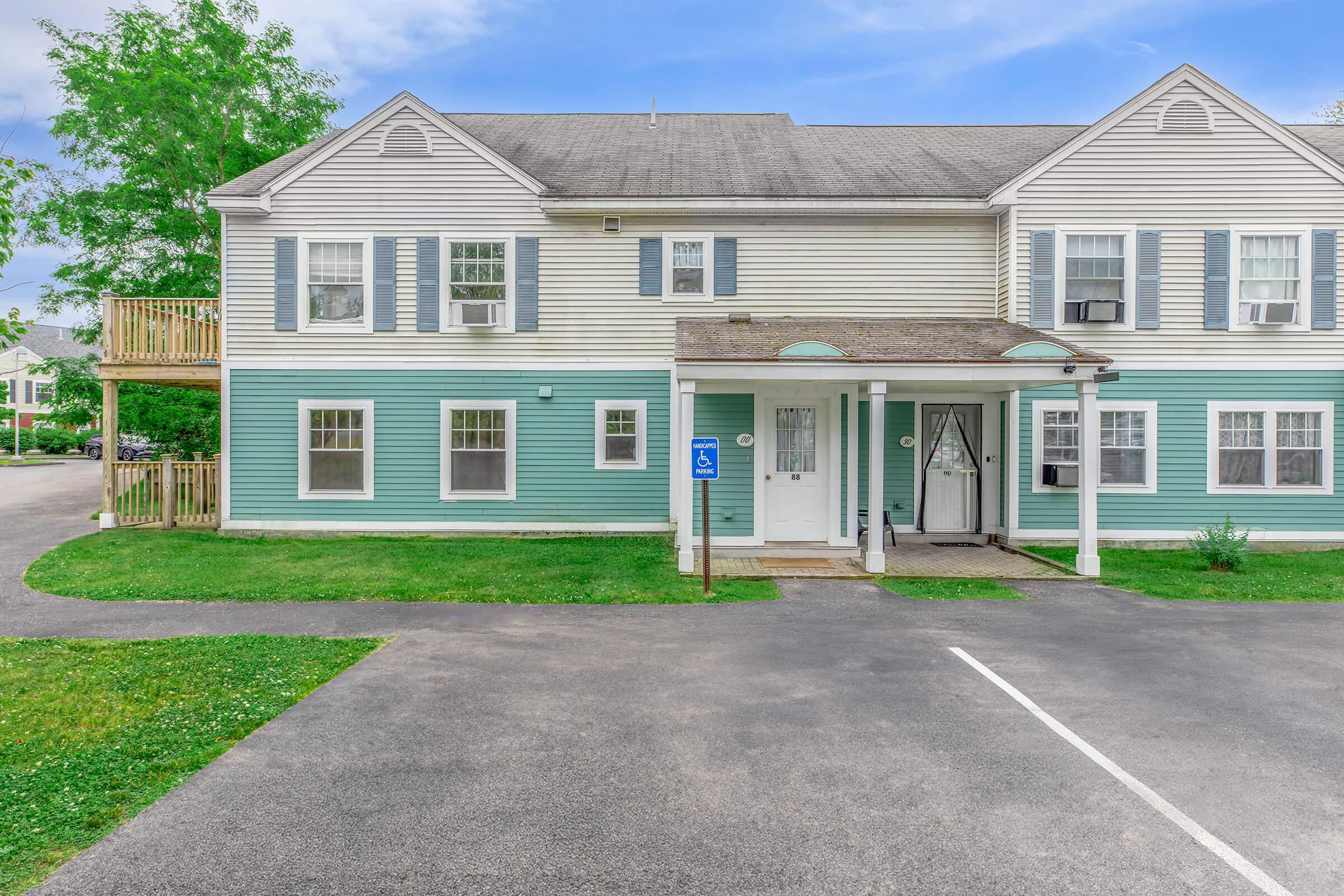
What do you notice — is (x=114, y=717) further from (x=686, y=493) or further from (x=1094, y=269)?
(x=1094, y=269)

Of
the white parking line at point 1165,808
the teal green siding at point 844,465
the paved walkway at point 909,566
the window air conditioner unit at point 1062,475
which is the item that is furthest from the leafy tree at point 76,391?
the window air conditioner unit at point 1062,475

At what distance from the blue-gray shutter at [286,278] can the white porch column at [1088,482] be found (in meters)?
12.3

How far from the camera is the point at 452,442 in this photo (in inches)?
462

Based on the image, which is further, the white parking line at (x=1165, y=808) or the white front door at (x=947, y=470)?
→ the white front door at (x=947, y=470)

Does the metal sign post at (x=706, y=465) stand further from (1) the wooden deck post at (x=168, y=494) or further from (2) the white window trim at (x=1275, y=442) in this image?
(1) the wooden deck post at (x=168, y=494)

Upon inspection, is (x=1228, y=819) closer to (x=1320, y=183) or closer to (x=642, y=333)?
(x=642, y=333)

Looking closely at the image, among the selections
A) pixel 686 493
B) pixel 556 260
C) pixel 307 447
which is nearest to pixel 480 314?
pixel 556 260

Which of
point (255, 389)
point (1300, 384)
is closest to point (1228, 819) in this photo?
point (1300, 384)

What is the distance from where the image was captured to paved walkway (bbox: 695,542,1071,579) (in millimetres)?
9109

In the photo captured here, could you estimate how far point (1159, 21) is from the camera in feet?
58.9

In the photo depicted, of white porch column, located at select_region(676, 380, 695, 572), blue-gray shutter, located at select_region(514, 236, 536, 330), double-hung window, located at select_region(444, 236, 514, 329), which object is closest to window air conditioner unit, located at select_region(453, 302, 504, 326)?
double-hung window, located at select_region(444, 236, 514, 329)

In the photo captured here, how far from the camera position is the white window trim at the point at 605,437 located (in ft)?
38.3

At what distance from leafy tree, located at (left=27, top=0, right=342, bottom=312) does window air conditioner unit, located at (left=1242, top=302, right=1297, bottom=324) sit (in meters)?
22.1

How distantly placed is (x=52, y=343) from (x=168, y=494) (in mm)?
51943
